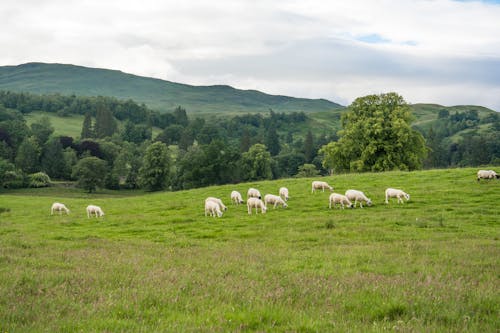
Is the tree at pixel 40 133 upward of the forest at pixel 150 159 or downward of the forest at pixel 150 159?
upward

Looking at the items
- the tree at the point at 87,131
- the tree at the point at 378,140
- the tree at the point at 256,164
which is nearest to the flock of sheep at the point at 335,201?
the tree at the point at 378,140

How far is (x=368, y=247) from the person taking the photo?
15227 millimetres

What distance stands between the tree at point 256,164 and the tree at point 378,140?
48.4 meters

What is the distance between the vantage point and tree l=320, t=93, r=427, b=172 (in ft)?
188

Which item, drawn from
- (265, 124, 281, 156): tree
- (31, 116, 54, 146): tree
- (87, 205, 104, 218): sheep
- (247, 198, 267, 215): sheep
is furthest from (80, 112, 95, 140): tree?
(247, 198, 267, 215): sheep

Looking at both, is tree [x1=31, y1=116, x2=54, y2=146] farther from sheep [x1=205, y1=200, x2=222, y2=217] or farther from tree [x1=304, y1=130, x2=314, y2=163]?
sheep [x1=205, y1=200, x2=222, y2=217]

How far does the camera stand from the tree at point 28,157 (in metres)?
125

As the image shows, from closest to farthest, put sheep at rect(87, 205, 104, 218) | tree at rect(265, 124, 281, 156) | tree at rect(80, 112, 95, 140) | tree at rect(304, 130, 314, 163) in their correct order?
sheep at rect(87, 205, 104, 218) < tree at rect(304, 130, 314, 163) < tree at rect(80, 112, 95, 140) < tree at rect(265, 124, 281, 156)

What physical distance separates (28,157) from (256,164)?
67499mm

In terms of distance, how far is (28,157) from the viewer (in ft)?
417

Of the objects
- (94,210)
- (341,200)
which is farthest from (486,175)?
(94,210)

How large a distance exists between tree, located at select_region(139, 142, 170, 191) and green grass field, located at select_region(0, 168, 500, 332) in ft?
261

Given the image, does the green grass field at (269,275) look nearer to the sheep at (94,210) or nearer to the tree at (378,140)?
the sheep at (94,210)

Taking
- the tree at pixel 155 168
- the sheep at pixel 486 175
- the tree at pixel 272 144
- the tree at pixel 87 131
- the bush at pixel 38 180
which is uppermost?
the tree at pixel 87 131
